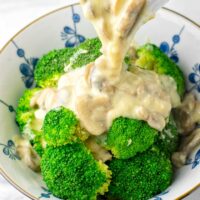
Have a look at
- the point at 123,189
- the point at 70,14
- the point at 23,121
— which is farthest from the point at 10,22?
the point at 123,189

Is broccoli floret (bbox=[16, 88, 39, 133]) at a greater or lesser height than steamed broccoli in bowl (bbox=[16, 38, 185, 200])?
greater

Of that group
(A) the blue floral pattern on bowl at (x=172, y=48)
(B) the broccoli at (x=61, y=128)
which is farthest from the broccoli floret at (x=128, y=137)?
(A) the blue floral pattern on bowl at (x=172, y=48)

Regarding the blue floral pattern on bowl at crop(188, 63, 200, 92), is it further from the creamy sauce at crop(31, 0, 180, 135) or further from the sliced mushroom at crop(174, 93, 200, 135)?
the creamy sauce at crop(31, 0, 180, 135)

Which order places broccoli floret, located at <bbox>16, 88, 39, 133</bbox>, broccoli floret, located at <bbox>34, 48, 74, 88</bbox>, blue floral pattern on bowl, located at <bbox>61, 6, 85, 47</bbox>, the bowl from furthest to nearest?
blue floral pattern on bowl, located at <bbox>61, 6, 85, 47</bbox> → broccoli floret, located at <bbox>34, 48, 74, 88</bbox> → broccoli floret, located at <bbox>16, 88, 39, 133</bbox> → the bowl

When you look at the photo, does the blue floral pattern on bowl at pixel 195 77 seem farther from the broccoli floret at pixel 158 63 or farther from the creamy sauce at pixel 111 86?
the creamy sauce at pixel 111 86

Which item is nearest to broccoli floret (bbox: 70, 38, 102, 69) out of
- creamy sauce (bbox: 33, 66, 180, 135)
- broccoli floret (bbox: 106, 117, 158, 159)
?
creamy sauce (bbox: 33, 66, 180, 135)

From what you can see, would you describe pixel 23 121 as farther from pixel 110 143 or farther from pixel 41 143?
pixel 110 143

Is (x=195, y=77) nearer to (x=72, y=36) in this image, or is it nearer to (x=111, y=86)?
(x=111, y=86)
